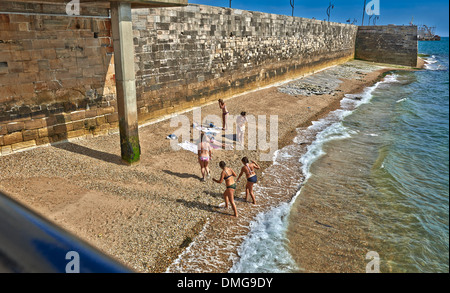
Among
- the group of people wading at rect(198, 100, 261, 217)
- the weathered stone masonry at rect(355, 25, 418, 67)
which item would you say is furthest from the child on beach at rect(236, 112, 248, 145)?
the weathered stone masonry at rect(355, 25, 418, 67)

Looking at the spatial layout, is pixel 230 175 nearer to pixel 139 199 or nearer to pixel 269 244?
pixel 269 244

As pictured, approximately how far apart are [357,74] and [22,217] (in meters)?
36.8

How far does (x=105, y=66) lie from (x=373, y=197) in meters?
9.72

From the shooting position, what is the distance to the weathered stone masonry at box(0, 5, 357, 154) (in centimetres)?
859

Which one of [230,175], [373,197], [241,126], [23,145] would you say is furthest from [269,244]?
[23,145]

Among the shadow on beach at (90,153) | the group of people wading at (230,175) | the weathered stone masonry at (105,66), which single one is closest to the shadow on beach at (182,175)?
the group of people wading at (230,175)

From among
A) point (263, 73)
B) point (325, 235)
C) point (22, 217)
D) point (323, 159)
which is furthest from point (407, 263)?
point (263, 73)

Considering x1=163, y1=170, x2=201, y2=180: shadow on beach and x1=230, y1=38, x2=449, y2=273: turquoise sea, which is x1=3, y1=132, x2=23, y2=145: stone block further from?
x1=230, y1=38, x2=449, y2=273: turquoise sea

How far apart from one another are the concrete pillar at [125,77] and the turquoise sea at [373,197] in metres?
4.47

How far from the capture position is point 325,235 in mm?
6930

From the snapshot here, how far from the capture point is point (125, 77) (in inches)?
331

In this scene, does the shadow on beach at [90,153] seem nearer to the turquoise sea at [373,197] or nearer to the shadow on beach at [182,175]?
the shadow on beach at [182,175]

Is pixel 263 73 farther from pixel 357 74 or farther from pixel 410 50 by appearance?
pixel 410 50

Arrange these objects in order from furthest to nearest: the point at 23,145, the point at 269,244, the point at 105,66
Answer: the point at 105,66 < the point at 23,145 < the point at 269,244
